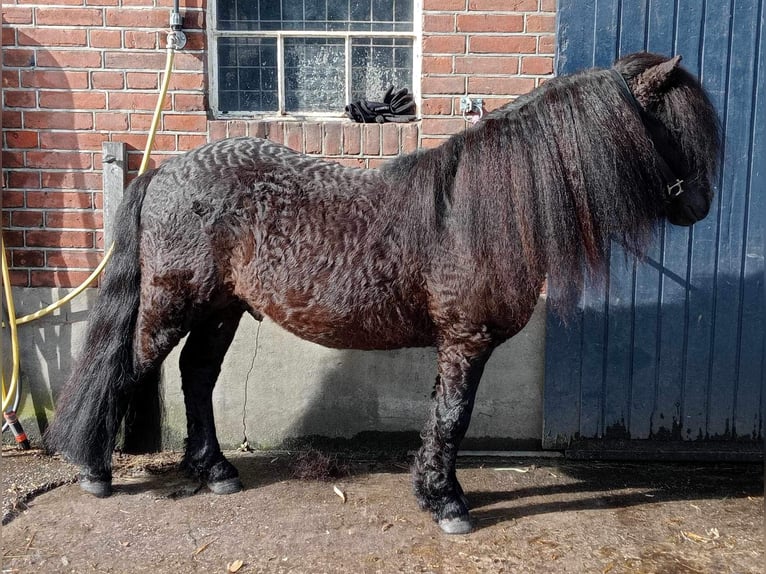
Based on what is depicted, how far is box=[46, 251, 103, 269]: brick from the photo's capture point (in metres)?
3.74

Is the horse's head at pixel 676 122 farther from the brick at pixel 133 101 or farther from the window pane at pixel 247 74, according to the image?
the brick at pixel 133 101

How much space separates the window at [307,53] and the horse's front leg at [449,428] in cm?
192

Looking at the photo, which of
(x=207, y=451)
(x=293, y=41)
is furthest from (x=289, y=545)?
(x=293, y=41)

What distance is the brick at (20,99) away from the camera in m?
3.66

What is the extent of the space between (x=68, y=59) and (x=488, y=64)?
2.50 m

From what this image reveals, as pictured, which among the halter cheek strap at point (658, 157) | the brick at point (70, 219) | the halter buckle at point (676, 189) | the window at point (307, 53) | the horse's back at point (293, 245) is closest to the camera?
the halter cheek strap at point (658, 157)

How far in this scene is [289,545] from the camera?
277 cm

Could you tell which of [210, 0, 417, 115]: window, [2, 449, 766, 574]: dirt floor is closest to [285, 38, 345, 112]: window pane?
[210, 0, 417, 115]: window

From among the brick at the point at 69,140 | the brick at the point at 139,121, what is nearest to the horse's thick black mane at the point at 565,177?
the brick at the point at 139,121

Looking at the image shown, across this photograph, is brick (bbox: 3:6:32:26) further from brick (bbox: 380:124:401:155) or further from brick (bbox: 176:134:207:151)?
brick (bbox: 380:124:401:155)

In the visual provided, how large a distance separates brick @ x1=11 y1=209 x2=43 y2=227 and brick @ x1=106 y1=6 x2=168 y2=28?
1.22m

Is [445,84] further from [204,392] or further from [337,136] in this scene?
[204,392]

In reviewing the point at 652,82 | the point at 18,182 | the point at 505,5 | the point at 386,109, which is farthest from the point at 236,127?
the point at 652,82

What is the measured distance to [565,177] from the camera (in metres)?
2.55
